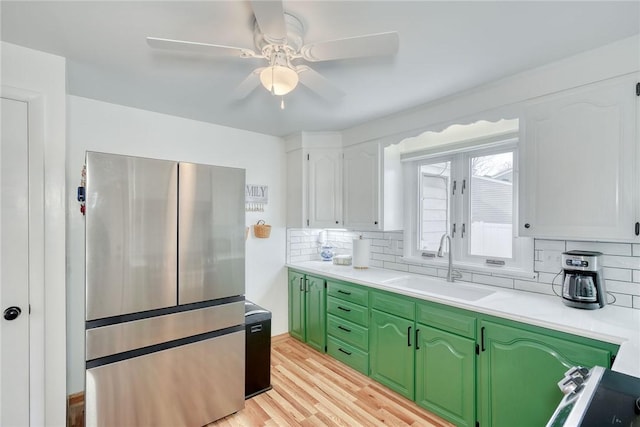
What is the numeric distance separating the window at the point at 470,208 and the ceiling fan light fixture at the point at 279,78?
70.7 inches

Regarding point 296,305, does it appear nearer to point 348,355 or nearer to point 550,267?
point 348,355

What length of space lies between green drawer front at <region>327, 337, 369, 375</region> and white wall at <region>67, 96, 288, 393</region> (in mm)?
769

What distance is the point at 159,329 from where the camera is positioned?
1768 millimetres

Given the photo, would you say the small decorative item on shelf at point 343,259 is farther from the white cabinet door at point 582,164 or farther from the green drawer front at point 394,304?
the white cabinet door at point 582,164

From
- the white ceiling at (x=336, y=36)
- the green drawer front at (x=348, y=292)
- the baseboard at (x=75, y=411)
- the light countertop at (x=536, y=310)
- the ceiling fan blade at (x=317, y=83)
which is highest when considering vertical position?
the white ceiling at (x=336, y=36)

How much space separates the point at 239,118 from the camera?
2.81 metres

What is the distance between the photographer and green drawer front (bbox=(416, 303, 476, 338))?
73.7 inches

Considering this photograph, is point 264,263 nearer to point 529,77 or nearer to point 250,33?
point 250,33

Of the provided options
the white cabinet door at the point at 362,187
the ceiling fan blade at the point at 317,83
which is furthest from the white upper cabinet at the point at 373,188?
the ceiling fan blade at the point at 317,83

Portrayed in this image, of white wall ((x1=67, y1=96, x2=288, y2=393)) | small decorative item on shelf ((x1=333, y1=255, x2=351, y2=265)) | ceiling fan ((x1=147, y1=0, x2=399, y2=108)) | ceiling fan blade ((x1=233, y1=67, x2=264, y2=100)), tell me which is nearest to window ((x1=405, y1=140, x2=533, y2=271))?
small decorative item on shelf ((x1=333, y1=255, x2=351, y2=265))

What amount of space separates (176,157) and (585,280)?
10.4 feet

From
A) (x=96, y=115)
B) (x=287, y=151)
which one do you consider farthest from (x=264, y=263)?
(x=96, y=115)

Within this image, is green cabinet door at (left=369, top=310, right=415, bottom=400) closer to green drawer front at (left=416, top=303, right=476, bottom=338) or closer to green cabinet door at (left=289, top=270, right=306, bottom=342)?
green drawer front at (left=416, top=303, right=476, bottom=338)

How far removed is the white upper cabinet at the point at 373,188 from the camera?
2836mm
